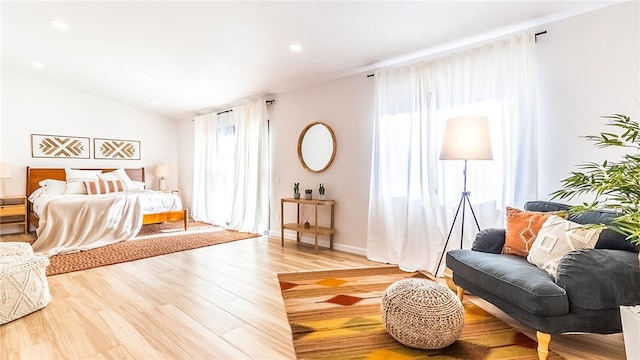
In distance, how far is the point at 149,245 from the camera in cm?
445

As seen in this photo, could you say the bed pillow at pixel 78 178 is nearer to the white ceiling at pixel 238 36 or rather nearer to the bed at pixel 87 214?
the bed at pixel 87 214

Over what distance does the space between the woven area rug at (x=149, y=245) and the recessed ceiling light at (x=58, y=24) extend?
9.03 feet

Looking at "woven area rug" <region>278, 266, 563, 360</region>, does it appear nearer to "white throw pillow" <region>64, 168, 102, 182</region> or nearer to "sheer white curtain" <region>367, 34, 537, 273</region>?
"sheer white curtain" <region>367, 34, 537, 273</region>

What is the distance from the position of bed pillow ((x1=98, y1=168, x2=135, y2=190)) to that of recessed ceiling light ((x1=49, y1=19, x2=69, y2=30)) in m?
3.13

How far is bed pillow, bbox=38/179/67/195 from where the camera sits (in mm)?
5364

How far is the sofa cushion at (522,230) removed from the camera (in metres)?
2.27

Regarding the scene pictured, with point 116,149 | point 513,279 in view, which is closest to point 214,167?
point 116,149

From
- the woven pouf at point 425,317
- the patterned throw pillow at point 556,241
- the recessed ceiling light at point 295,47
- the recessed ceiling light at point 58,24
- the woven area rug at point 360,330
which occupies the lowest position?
the woven area rug at point 360,330

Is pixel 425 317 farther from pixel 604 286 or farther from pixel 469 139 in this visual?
pixel 469 139

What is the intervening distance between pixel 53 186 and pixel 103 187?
2.56 feet

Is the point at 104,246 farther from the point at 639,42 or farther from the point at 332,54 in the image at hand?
the point at 639,42

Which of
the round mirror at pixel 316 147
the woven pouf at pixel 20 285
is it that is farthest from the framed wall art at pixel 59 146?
the round mirror at pixel 316 147

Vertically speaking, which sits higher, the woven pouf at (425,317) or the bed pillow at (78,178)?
the bed pillow at (78,178)

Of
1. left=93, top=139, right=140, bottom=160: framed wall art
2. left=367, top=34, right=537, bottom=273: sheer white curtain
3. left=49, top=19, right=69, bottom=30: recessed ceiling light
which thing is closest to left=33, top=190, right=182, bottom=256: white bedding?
left=93, top=139, right=140, bottom=160: framed wall art
